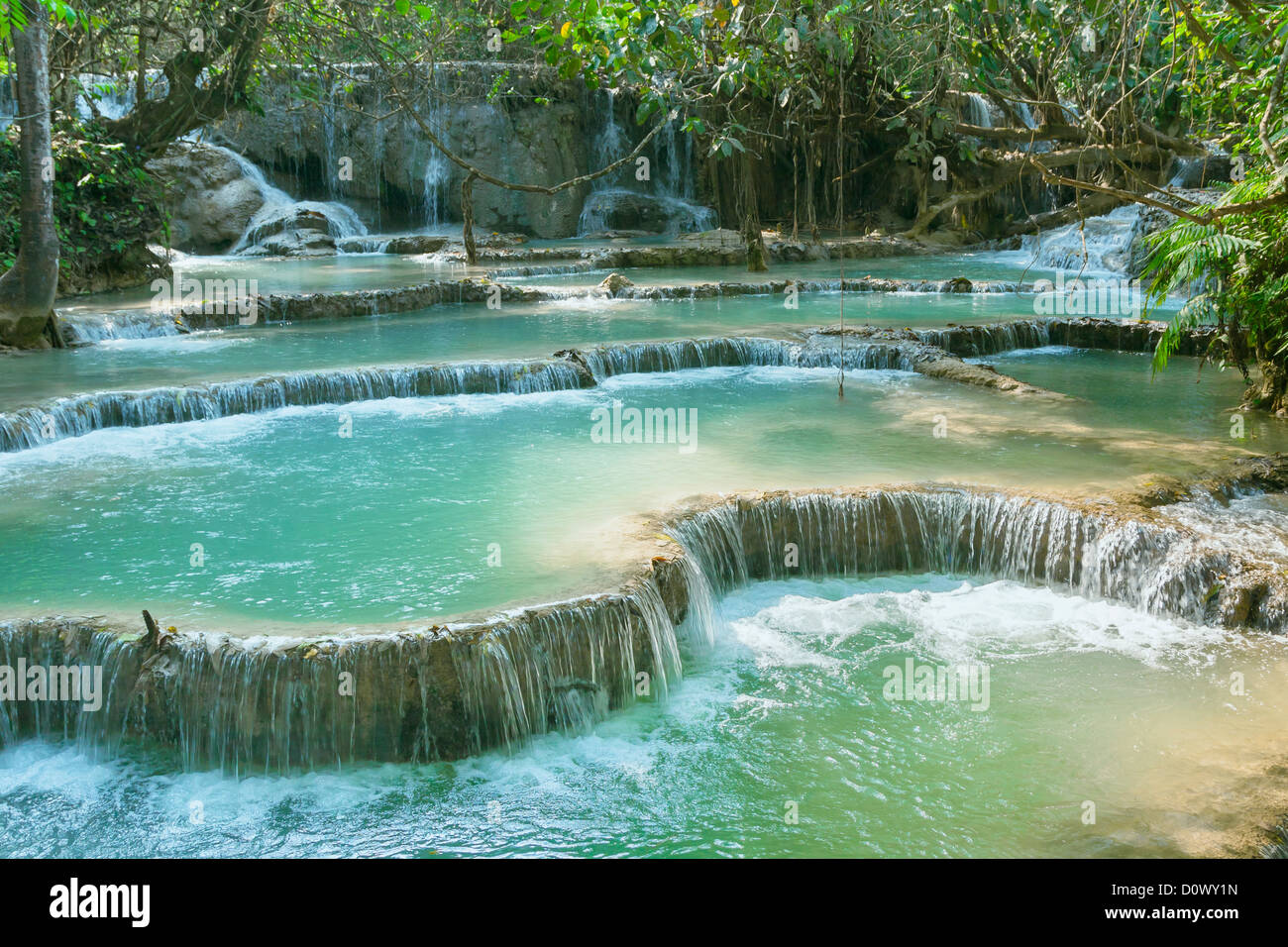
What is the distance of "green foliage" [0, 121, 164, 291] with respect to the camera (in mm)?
13773

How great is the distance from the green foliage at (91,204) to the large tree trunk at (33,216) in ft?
8.10

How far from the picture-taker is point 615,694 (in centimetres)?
526

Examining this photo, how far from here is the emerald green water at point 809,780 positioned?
4.18 m

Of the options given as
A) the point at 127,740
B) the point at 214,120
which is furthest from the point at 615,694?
the point at 214,120

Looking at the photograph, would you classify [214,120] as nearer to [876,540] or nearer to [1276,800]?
[876,540]

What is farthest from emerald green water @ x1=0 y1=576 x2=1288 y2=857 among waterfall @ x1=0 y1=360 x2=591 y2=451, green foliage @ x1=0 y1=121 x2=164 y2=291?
green foliage @ x1=0 y1=121 x2=164 y2=291

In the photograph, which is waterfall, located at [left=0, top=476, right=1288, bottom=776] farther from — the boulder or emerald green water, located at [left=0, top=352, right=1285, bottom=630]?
the boulder

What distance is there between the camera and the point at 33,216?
10844 mm

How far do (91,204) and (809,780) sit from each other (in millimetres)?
14093

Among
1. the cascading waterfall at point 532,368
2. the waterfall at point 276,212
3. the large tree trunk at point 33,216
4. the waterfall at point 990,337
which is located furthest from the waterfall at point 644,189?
the large tree trunk at point 33,216

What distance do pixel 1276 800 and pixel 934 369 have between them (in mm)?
6942

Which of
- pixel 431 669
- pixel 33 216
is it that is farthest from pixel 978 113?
pixel 431 669

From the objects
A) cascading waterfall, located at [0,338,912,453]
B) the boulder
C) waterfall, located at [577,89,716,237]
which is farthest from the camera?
waterfall, located at [577,89,716,237]

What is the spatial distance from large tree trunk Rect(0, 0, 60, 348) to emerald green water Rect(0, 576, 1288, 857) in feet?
25.1
